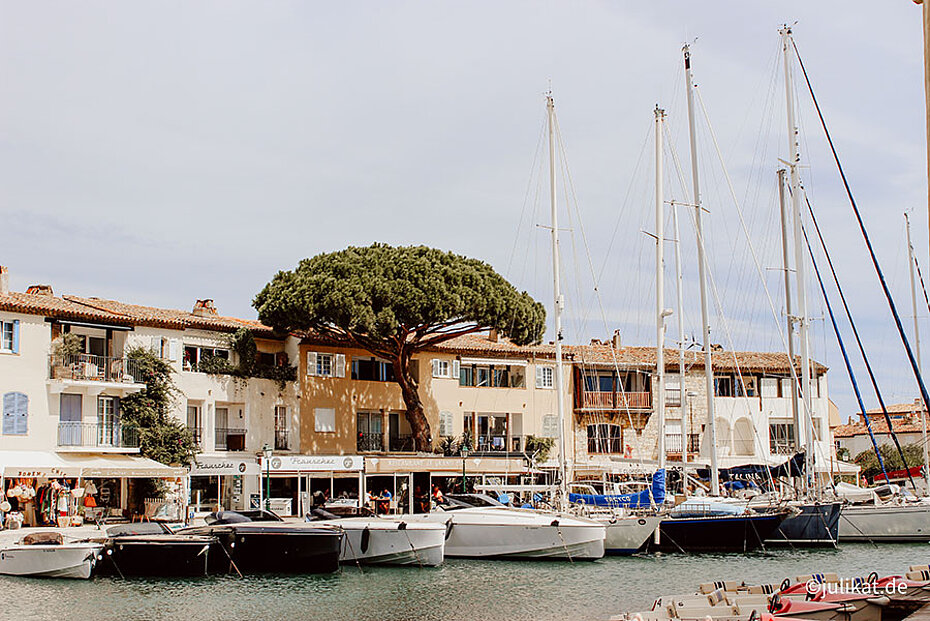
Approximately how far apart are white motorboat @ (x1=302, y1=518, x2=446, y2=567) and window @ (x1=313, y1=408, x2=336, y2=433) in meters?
20.3

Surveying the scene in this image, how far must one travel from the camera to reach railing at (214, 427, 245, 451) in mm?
53406

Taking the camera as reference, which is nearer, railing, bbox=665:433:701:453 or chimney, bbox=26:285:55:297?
chimney, bbox=26:285:55:297

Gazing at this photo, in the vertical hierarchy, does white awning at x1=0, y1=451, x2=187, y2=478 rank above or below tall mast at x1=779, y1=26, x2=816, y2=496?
below

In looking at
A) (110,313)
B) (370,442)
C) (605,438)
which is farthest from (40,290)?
(605,438)

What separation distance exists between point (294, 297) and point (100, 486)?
12.3 m

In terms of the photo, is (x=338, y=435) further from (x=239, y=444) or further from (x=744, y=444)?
(x=744, y=444)

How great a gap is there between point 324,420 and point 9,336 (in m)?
17.0

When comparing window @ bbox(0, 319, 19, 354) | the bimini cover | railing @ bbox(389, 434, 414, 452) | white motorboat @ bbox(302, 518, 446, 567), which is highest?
window @ bbox(0, 319, 19, 354)

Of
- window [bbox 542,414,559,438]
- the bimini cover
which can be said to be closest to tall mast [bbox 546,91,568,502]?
the bimini cover

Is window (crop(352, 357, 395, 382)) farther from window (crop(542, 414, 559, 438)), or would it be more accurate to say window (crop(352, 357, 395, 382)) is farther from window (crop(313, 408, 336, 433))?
window (crop(542, 414, 559, 438))

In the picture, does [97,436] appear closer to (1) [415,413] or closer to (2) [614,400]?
(1) [415,413]

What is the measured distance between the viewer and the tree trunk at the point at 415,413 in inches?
2233

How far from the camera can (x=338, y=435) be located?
5769 cm

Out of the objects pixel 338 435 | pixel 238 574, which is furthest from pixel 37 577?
pixel 338 435
